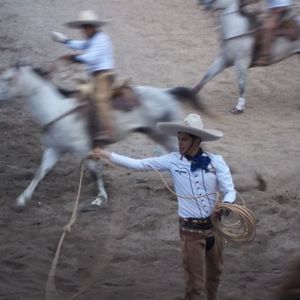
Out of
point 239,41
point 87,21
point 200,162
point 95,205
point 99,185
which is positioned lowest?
point 239,41

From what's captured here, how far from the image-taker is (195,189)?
5.87m

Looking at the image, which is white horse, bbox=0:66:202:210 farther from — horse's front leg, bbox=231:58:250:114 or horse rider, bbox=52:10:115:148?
horse's front leg, bbox=231:58:250:114

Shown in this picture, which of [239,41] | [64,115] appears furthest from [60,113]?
[239,41]

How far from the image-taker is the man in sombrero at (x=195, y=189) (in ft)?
19.2

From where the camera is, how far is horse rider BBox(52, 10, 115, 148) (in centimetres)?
888

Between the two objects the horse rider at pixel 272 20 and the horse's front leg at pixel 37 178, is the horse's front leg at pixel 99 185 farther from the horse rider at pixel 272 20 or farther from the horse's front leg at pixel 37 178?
the horse rider at pixel 272 20

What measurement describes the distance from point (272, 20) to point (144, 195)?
4.10 metres

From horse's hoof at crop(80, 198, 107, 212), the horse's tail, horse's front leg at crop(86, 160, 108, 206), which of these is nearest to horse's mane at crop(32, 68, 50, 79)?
horse's front leg at crop(86, 160, 108, 206)

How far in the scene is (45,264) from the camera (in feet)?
25.0

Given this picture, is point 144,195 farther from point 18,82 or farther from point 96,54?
point 18,82

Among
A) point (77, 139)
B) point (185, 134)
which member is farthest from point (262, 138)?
point (185, 134)

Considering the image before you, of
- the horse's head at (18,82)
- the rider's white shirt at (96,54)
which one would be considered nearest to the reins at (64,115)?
the horse's head at (18,82)

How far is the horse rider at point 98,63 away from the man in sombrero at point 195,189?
2.98 metres

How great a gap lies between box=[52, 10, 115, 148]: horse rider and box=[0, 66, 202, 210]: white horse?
15 centimetres
